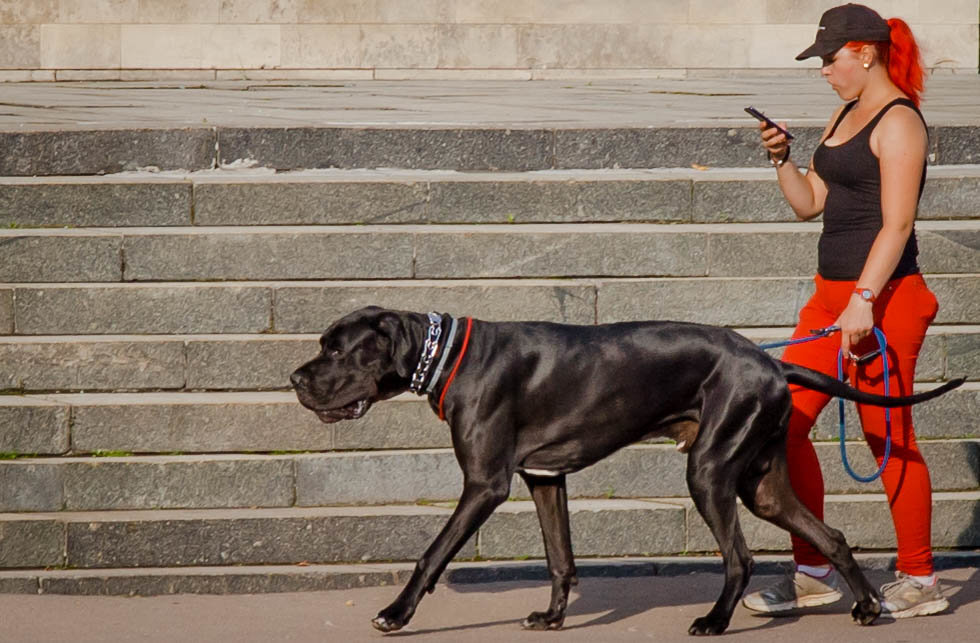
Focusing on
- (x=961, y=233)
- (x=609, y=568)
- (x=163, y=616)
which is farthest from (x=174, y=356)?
(x=961, y=233)

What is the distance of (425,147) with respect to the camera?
8594 millimetres

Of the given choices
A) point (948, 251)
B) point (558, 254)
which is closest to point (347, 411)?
point (558, 254)

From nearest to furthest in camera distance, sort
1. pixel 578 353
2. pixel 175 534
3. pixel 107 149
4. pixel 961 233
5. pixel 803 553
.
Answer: pixel 578 353, pixel 803 553, pixel 175 534, pixel 961 233, pixel 107 149

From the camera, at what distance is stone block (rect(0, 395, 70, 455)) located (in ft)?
22.0

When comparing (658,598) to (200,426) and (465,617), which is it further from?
(200,426)

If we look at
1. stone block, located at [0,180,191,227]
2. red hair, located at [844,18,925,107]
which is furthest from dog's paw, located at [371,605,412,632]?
stone block, located at [0,180,191,227]

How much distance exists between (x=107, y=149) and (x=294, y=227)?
1272 millimetres

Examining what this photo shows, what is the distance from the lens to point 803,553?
588cm

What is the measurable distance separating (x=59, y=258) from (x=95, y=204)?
0.49 metres

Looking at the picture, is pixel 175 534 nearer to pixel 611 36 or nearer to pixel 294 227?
pixel 294 227

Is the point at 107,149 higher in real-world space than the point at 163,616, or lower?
higher

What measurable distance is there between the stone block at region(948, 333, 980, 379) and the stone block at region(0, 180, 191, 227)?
3970 millimetres

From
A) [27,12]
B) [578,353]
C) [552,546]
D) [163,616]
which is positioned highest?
[27,12]

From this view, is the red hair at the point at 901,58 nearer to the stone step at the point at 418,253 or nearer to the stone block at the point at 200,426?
the stone step at the point at 418,253
